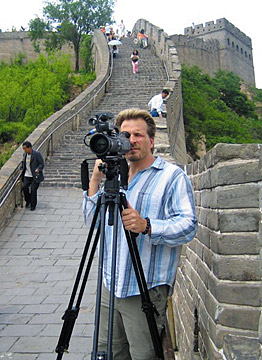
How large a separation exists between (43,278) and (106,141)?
4.13 m

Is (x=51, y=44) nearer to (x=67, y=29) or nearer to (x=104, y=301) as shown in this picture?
(x=67, y=29)

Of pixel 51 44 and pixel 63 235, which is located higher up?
pixel 51 44

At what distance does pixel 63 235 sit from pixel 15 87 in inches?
551

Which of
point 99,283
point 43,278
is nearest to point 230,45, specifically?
point 43,278

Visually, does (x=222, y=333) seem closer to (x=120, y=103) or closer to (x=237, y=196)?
(x=237, y=196)

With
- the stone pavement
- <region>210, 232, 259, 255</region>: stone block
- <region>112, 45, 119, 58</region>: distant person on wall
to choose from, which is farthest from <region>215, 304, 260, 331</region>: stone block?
<region>112, 45, 119, 58</region>: distant person on wall

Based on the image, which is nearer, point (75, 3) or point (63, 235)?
point (63, 235)

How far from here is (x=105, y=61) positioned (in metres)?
21.7

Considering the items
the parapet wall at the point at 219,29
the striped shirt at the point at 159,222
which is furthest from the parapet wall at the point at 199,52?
the striped shirt at the point at 159,222

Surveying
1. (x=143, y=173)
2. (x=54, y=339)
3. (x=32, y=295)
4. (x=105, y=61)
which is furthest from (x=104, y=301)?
(x=105, y=61)

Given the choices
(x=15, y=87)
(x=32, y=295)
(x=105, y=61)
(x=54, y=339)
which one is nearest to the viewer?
(x=54, y=339)

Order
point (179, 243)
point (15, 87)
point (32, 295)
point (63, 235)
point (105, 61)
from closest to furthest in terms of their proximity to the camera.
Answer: point (179, 243)
point (32, 295)
point (63, 235)
point (15, 87)
point (105, 61)

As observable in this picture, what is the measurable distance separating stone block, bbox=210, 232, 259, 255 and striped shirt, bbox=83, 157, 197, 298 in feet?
0.56

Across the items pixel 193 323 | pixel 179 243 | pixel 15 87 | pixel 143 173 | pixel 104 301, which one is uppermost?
pixel 15 87
